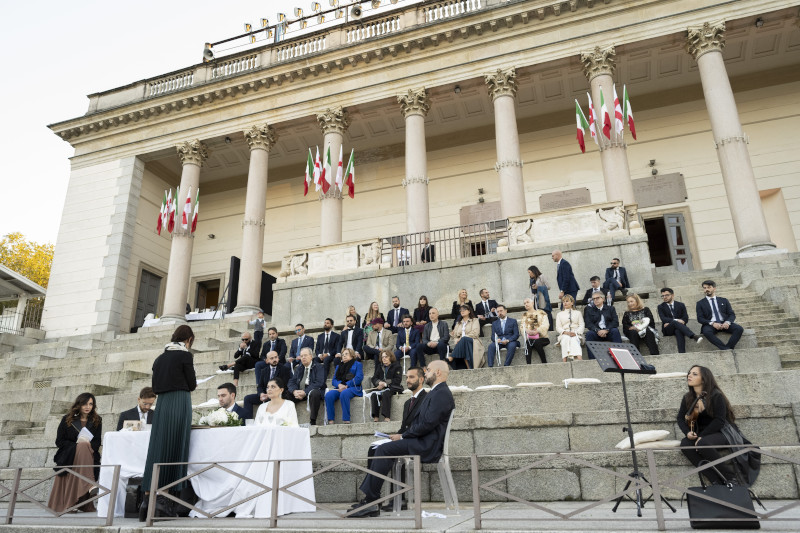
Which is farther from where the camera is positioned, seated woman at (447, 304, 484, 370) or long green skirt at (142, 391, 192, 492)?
seated woman at (447, 304, 484, 370)

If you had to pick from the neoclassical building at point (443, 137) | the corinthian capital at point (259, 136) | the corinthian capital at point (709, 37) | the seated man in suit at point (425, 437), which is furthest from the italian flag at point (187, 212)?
the corinthian capital at point (709, 37)

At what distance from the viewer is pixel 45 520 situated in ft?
19.6

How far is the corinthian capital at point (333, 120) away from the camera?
2127 cm

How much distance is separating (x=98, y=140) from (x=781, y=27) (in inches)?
1016

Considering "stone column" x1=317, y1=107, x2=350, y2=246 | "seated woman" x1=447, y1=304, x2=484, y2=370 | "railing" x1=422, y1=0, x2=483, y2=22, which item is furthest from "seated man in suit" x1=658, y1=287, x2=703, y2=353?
"railing" x1=422, y1=0, x2=483, y2=22

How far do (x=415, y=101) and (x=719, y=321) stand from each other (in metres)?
13.4

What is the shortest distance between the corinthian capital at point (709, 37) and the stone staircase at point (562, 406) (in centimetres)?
764

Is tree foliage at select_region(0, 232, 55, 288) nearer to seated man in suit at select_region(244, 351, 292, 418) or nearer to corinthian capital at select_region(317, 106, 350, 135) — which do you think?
corinthian capital at select_region(317, 106, 350, 135)

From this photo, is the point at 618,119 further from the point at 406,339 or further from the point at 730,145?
the point at 406,339

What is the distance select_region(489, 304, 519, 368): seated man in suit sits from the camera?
34.4 ft

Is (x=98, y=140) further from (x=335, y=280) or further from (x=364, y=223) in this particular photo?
(x=335, y=280)

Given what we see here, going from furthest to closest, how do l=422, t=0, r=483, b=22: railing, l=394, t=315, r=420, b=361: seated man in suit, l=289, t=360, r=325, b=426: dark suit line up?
l=422, t=0, r=483, b=22: railing < l=394, t=315, r=420, b=361: seated man in suit < l=289, t=360, r=325, b=426: dark suit

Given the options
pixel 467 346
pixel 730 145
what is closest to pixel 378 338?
pixel 467 346

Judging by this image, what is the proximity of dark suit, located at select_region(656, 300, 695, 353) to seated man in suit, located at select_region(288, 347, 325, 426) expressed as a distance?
596 cm
